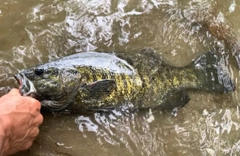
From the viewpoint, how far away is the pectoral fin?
3727mm

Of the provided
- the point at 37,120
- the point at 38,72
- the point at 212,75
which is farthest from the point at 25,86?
the point at 212,75

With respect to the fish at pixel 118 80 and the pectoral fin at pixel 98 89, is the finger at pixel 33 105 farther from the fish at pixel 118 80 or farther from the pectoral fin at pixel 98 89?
the pectoral fin at pixel 98 89

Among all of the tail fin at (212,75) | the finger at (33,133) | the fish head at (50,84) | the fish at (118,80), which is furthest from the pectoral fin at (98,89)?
A: the tail fin at (212,75)

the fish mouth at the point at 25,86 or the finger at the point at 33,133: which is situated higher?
the fish mouth at the point at 25,86

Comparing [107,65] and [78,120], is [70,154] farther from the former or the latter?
[107,65]

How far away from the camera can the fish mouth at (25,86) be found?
3531 millimetres

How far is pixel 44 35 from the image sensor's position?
4285mm

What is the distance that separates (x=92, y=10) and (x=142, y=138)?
1.59 metres

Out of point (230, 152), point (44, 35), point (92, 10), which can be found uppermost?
point (92, 10)

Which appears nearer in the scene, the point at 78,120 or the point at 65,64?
the point at 65,64

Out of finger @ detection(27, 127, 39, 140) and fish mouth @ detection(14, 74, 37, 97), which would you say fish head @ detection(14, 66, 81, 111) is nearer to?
fish mouth @ detection(14, 74, 37, 97)

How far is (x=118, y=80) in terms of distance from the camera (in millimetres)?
3852

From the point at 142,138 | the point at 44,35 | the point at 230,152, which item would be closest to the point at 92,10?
the point at 44,35

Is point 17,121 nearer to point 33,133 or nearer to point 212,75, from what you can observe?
point 33,133
